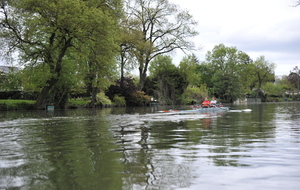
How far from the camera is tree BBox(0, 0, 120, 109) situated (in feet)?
83.7

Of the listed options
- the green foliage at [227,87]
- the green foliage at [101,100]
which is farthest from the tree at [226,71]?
the green foliage at [101,100]

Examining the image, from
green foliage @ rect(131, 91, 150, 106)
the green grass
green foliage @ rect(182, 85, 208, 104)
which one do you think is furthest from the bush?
green foliage @ rect(182, 85, 208, 104)

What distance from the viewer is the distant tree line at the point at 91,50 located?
2622 cm

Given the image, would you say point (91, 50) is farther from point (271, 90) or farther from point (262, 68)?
point (271, 90)

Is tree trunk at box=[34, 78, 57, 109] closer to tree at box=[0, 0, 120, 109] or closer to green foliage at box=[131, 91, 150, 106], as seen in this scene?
tree at box=[0, 0, 120, 109]

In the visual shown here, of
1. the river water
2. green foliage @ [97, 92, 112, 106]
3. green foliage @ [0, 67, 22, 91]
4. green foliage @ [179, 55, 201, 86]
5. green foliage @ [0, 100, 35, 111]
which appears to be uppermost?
green foliage @ [179, 55, 201, 86]

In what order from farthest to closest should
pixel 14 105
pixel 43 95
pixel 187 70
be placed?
pixel 187 70 < pixel 43 95 < pixel 14 105

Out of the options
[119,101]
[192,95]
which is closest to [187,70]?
[192,95]

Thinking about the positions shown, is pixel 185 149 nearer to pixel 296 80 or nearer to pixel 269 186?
pixel 269 186

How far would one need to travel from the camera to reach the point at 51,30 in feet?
86.8

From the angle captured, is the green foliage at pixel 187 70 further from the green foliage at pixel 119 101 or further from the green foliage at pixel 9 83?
the green foliage at pixel 9 83

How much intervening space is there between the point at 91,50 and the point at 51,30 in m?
4.75

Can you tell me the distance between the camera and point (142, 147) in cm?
711

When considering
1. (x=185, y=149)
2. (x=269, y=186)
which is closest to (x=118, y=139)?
(x=185, y=149)
